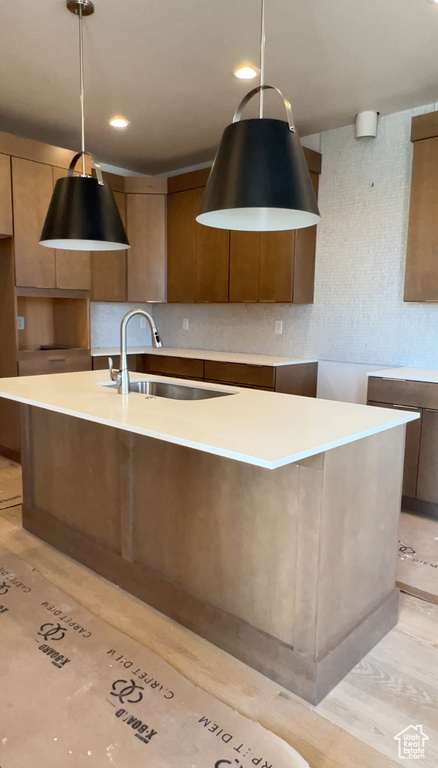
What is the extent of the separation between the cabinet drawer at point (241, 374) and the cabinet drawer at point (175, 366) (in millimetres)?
98

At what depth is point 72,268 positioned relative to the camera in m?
4.33

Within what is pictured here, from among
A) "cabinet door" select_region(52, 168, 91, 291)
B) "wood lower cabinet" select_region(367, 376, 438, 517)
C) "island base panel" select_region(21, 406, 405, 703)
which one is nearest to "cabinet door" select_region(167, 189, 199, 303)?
"cabinet door" select_region(52, 168, 91, 291)

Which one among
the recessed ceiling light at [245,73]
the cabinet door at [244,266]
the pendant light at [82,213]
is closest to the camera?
the pendant light at [82,213]

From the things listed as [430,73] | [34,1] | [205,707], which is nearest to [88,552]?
[205,707]

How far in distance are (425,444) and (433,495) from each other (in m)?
0.32

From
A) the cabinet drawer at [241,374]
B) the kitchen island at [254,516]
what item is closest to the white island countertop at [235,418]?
the kitchen island at [254,516]

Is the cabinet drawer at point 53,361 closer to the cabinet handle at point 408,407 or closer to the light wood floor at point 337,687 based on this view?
the light wood floor at point 337,687

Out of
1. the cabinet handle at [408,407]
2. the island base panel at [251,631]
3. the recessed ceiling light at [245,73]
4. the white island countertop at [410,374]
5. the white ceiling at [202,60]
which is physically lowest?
the island base panel at [251,631]

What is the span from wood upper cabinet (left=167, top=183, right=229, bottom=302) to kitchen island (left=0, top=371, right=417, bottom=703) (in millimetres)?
2383

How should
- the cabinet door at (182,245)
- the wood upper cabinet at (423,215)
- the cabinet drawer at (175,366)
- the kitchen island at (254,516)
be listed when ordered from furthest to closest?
the cabinet door at (182,245), the cabinet drawer at (175,366), the wood upper cabinet at (423,215), the kitchen island at (254,516)

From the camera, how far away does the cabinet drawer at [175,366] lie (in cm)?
457

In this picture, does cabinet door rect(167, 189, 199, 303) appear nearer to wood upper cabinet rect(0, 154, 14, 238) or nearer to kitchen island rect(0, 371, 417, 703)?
wood upper cabinet rect(0, 154, 14, 238)

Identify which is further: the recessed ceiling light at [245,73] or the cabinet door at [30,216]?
the cabinet door at [30,216]
